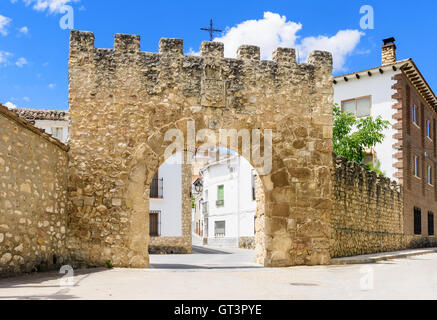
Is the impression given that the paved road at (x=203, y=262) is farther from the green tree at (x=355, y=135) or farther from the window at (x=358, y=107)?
the window at (x=358, y=107)

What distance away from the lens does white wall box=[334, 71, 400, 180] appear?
19.5 meters

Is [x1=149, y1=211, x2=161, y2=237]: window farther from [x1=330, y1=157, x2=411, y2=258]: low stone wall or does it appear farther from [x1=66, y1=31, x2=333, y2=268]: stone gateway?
[x1=66, y1=31, x2=333, y2=268]: stone gateway

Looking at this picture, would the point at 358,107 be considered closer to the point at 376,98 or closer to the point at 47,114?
the point at 376,98

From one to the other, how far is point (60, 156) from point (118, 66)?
83.3 inches

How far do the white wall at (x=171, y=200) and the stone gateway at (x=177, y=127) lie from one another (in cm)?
1066

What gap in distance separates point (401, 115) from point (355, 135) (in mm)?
2065

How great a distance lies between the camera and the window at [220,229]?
98.0ft

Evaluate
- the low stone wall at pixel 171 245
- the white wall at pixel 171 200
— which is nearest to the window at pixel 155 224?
the white wall at pixel 171 200

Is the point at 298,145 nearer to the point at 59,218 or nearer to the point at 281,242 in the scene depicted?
the point at 281,242

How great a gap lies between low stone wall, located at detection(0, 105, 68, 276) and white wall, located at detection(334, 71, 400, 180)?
14492 mm

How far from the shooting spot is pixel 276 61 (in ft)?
33.3

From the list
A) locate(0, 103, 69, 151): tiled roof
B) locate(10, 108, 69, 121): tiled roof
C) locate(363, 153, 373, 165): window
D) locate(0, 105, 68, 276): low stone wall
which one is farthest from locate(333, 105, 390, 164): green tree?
locate(0, 103, 69, 151): tiled roof

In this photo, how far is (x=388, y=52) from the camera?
20938mm

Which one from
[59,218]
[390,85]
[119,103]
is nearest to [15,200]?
[59,218]
